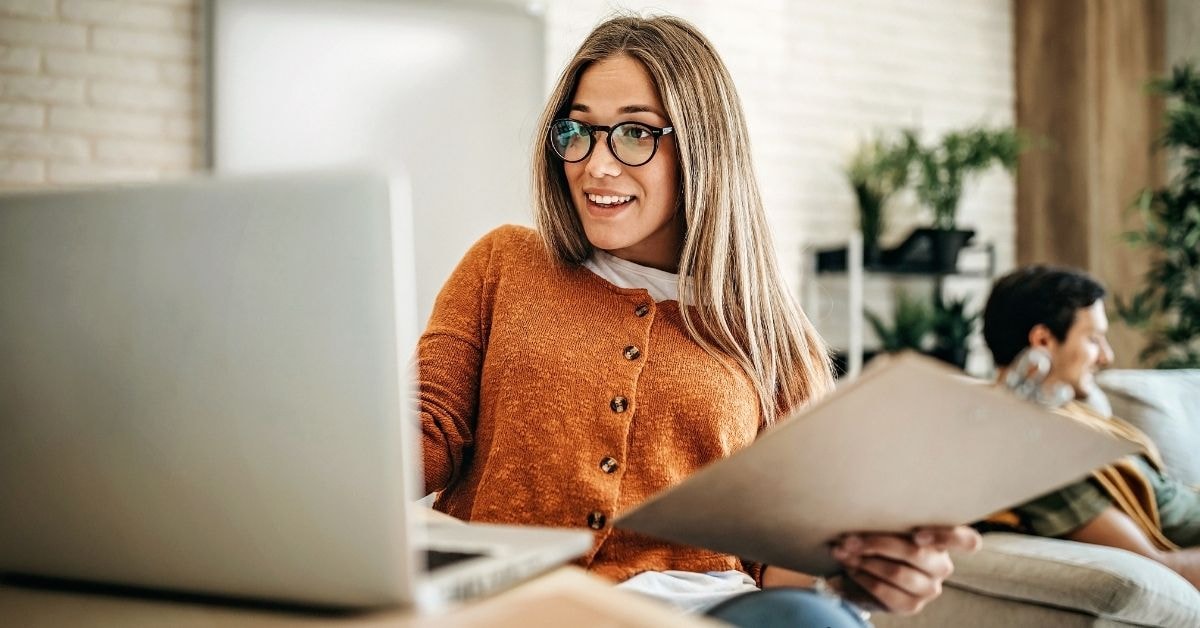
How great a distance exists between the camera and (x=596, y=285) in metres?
1.39

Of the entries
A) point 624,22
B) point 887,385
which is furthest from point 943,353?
point 887,385

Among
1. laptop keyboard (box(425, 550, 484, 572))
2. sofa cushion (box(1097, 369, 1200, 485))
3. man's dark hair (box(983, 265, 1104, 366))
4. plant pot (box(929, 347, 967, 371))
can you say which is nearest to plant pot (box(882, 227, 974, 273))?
plant pot (box(929, 347, 967, 371))

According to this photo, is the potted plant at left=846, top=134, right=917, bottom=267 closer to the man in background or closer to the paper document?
the man in background

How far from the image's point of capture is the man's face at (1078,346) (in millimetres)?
2236

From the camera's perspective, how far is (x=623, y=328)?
1.32 metres

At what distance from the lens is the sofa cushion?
2.48 m

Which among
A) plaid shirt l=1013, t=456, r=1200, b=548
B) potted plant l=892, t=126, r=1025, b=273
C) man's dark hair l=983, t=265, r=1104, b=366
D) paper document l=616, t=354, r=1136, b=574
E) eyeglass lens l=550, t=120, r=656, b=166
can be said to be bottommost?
plaid shirt l=1013, t=456, r=1200, b=548

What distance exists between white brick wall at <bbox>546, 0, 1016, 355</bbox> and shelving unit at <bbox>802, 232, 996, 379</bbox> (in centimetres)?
3

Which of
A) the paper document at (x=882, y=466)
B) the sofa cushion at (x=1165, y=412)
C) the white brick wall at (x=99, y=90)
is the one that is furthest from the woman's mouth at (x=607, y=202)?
the white brick wall at (x=99, y=90)

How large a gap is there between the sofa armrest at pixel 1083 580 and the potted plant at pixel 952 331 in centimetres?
237

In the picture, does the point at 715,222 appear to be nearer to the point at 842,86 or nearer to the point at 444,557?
the point at 444,557

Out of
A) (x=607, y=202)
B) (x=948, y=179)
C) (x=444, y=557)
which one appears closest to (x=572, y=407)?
(x=607, y=202)

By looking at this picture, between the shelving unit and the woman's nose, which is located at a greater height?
the woman's nose

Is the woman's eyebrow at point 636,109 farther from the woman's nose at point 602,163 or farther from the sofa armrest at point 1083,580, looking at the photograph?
the sofa armrest at point 1083,580
